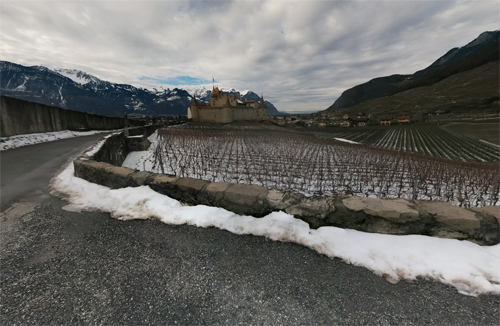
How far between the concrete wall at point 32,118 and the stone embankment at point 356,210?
14.4 metres

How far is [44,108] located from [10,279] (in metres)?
18.3

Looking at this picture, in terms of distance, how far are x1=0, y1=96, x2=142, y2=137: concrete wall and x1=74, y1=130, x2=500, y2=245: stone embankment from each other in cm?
1439

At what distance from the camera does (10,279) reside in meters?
2.54

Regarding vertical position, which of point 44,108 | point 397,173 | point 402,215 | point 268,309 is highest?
point 44,108

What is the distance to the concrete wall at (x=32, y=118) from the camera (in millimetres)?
12117

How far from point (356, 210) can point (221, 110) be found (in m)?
76.0

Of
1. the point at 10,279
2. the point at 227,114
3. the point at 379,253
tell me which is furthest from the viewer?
the point at 227,114

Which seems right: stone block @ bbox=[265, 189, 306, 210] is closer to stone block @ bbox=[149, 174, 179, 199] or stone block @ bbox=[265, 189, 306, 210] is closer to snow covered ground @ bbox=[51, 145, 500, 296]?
snow covered ground @ bbox=[51, 145, 500, 296]

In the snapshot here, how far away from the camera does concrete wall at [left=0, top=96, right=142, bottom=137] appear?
12.1 m

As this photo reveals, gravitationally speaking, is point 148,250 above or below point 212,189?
below

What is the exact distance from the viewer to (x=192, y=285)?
8.23 feet

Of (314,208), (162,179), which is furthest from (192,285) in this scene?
(162,179)

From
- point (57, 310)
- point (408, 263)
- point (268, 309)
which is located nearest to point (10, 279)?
point (57, 310)

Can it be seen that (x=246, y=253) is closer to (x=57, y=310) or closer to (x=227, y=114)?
(x=57, y=310)
